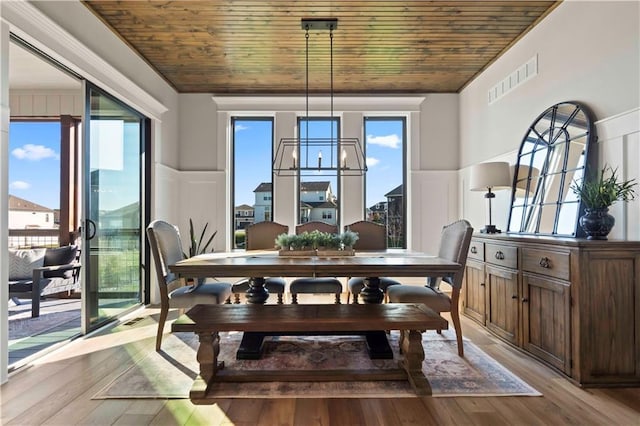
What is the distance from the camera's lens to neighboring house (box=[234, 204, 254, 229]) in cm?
514

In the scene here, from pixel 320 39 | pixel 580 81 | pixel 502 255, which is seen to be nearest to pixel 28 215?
pixel 320 39

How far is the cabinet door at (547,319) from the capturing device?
218 centimetres

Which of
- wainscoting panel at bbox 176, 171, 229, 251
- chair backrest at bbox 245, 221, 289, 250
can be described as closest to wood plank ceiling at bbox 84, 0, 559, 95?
wainscoting panel at bbox 176, 171, 229, 251

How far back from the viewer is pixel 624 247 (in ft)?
6.75

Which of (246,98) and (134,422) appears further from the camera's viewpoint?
(246,98)

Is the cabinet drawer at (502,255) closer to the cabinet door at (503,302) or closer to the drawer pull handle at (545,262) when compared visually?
the cabinet door at (503,302)

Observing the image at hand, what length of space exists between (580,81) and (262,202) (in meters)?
3.88

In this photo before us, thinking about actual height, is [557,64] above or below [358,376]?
above

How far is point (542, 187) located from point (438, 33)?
5.87 ft

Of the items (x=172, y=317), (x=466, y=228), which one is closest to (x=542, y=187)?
(x=466, y=228)

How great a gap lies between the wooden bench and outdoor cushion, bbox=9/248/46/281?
2844mm

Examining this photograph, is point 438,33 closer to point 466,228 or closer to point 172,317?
point 466,228

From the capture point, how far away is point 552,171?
9.57 feet

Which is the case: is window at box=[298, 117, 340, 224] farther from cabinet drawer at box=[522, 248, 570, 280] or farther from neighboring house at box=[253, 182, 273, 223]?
cabinet drawer at box=[522, 248, 570, 280]
